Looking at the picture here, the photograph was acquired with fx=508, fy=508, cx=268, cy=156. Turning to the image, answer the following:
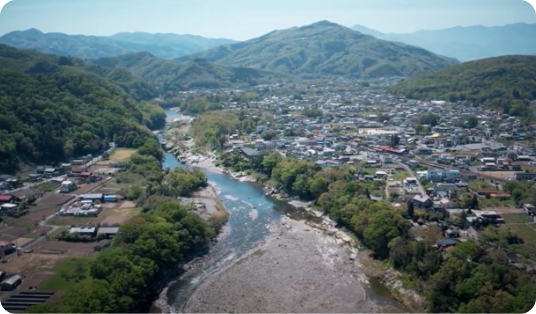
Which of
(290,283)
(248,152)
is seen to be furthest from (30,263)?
(248,152)

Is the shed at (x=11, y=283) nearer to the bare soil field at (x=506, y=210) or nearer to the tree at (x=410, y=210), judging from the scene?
the tree at (x=410, y=210)

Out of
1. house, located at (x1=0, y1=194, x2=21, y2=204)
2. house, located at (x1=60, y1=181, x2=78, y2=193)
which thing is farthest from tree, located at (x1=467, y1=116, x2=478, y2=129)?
house, located at (x1=0, y1=194, x2=21, y2=204)

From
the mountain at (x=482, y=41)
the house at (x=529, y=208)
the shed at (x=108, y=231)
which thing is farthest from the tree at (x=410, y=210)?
the mountain at (x=482, y=41)

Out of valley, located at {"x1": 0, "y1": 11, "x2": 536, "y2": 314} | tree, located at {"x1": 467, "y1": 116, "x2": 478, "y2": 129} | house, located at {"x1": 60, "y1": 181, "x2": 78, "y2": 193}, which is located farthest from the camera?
tree, located at {"x1": 467, "y1": 116, "x2": 478, "y2": 129}

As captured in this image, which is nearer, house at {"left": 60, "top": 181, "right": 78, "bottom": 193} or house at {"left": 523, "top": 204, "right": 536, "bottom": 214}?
house at {"left": 523, "top": 204, "right": 536, "bottom": 214}

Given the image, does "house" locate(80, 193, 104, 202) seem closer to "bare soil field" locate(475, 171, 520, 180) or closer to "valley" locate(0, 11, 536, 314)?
"valley" locate(0, 11, 536, 314)

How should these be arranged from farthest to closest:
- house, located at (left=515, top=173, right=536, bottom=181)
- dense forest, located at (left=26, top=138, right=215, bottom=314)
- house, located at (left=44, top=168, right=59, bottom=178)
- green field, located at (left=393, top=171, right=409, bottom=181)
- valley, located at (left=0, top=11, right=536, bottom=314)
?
house, located at (left=44, top=168, right=59, bottom=178) → green field, located at (left=393, top=171, right=409, bottom=181) → house, located at (left=515, top=173, right=536, bottom=181) → valley, located at (left=0, top=11, right=536, bottom=314) → dense forest, located at (left=26, top=138, right=215, bottom=314)

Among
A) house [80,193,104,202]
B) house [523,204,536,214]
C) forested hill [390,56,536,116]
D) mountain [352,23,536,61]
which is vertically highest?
mountain [352,23,536,61]
